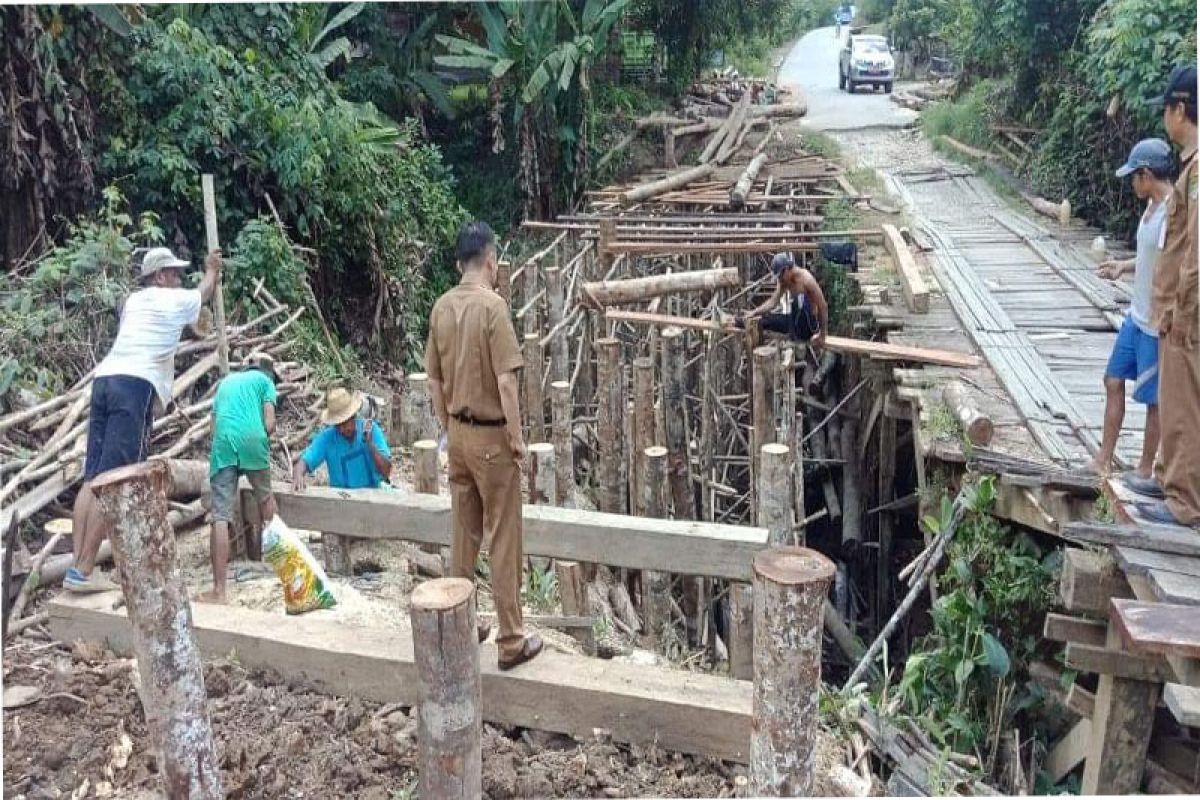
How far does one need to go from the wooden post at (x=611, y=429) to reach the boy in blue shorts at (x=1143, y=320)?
3.14 m

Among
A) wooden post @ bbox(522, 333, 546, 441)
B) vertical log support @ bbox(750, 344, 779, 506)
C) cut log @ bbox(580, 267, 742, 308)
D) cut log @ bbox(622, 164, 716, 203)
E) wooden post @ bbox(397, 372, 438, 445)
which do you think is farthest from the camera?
cut log @ bbox(622, 164, 716, 203)

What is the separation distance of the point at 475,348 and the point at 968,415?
336 centimetres

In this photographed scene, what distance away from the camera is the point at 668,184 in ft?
44.6

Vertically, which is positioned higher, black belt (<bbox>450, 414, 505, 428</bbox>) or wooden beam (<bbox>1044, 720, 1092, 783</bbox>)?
black belt (<bbox>450, 414, 505, 428</bbox>)

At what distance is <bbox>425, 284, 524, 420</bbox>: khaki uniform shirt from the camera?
11.0ft

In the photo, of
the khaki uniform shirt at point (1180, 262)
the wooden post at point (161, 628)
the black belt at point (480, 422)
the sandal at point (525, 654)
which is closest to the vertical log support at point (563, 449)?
the sandal at point (525, 654)

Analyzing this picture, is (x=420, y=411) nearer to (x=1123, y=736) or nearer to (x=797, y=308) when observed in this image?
(x=797, y=308)

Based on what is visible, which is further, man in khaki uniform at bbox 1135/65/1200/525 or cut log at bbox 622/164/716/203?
cut log at bbox 622/164/716/203

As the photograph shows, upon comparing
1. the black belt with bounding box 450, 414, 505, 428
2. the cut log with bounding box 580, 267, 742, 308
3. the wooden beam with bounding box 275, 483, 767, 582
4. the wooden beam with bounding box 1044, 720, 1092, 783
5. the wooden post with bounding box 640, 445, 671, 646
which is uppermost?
the cut log with bounding box 580, 267, 742, 308

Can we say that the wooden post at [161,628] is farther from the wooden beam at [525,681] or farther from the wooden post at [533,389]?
the wooden post at [533,389]

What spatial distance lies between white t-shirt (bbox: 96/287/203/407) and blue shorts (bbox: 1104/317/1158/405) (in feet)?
14.2

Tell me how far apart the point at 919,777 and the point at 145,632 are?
295 centimetres

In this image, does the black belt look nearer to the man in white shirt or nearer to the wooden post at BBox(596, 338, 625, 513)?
the man in white shirt

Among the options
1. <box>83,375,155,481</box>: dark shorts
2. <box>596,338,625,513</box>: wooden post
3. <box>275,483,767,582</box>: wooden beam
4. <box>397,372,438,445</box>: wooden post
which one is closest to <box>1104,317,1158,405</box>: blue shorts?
<box>275,483,767,582</box>: wooden beam
